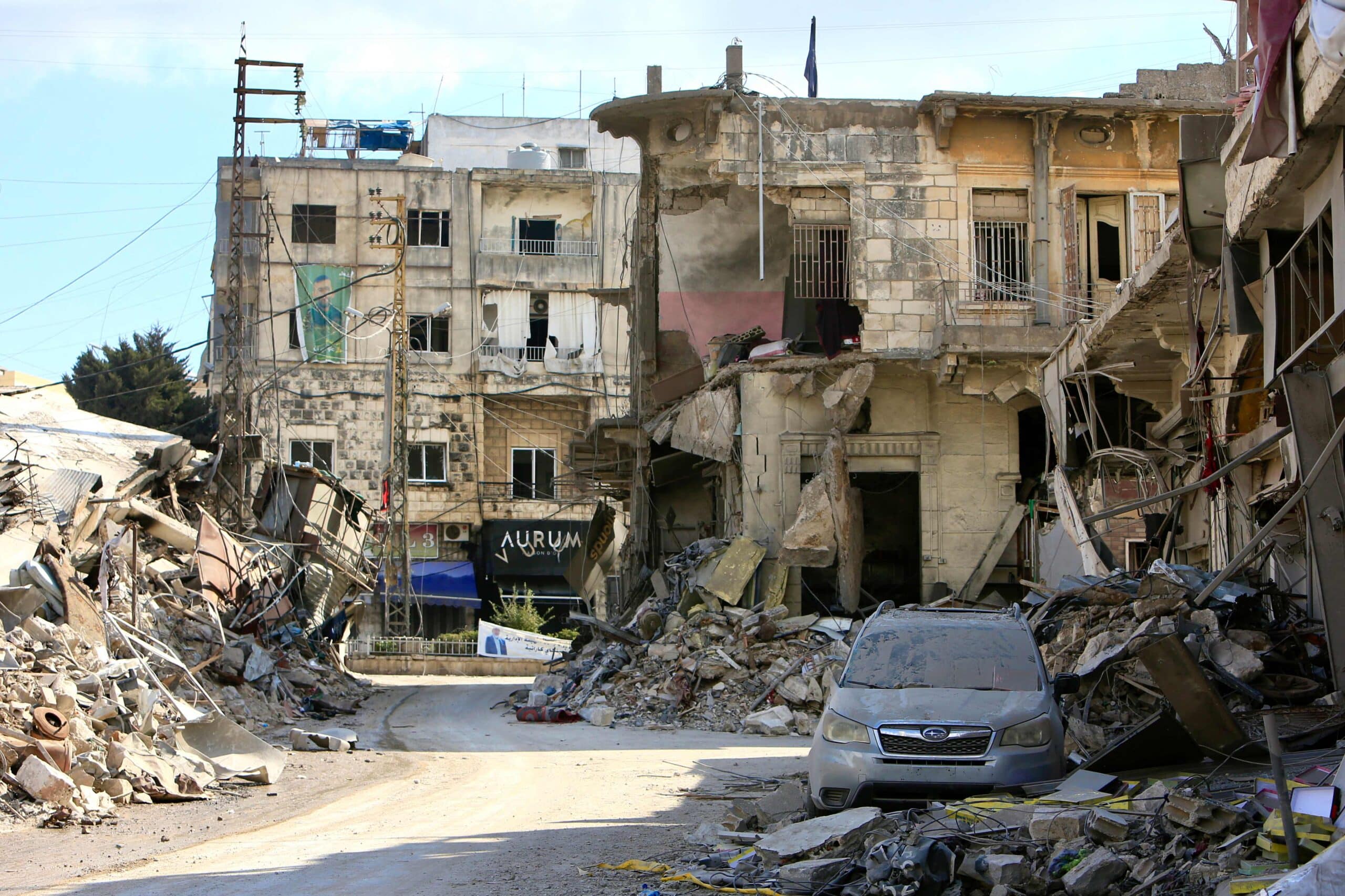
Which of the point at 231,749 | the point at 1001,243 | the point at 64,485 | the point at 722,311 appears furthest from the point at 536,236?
the point at 231,749

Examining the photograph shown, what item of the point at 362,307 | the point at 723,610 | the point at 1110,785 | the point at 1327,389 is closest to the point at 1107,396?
the point at 723,610

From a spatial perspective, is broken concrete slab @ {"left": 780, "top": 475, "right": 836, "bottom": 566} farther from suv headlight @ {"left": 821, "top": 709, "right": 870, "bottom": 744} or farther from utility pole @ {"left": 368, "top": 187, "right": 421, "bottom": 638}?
utility pole @ {"left": 368, "top": 187, "right": 421, "bottom": 638}

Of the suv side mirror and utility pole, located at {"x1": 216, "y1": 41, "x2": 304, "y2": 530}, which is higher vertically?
utility pole, located at {"x1": 216, "y1": 41, "x2": 304, "y2": 530}

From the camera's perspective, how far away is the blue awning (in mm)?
44469

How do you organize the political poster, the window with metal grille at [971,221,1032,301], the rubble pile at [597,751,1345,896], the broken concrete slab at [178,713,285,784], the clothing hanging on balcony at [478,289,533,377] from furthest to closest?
1. the clothing hanging on balcony at [478,289,533,377]
2. the political poster
3. the window with metal grille at [971,221,1032,301]
4. the broken concrete slab at [178,713,285,784]
5. the rubble pile at [597,751,1345,896]

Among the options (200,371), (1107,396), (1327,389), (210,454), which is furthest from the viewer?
(200,371)

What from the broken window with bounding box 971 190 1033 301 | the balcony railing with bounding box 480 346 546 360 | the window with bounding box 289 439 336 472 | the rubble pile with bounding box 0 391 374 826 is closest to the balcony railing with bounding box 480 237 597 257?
the balcony railing with bounding box 480 346 546 360

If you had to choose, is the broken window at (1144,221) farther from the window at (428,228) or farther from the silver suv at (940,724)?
the window at (428,228)

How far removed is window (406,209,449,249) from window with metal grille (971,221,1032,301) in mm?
25149

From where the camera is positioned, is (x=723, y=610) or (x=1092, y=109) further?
(x=1092, y=109)

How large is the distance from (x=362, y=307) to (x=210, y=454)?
19.0 meters

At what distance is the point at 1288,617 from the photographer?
39.6 feet

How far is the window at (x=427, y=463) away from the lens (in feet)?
148

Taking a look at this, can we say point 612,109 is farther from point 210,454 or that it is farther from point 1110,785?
point 1110,785
